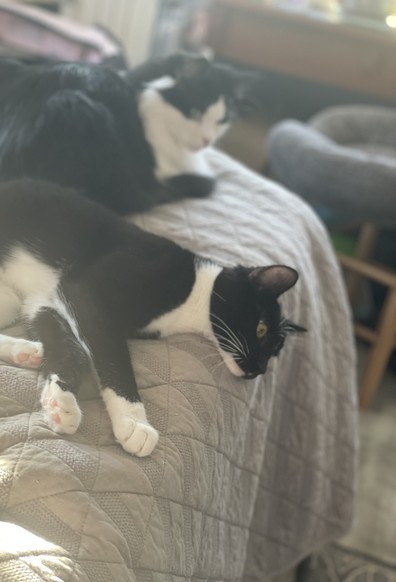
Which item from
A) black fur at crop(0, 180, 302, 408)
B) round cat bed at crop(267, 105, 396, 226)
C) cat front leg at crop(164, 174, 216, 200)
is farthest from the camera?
round cat bed at crop(267, 105, 396, 226)

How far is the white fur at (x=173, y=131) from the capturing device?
1277 millimetres

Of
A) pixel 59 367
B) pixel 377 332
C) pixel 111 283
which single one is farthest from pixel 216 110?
pixel 377 332

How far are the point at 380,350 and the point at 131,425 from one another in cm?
138

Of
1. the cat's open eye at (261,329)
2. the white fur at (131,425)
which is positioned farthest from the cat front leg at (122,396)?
the cat's open eye at (261,329)

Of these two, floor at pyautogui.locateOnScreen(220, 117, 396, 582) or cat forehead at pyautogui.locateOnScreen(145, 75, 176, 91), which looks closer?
cat forehead at pyautogui.locateOnScreen(145, 75, 176, 91)

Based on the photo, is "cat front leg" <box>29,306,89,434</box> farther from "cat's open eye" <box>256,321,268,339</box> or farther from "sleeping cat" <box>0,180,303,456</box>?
"cat's open eye" <box>256,321,268,339</box>

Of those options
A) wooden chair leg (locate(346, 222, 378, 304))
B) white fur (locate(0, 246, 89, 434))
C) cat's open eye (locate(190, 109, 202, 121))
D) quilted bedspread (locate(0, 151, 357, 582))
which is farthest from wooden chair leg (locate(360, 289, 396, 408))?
white fur (locate(0, 246, 89, 434))

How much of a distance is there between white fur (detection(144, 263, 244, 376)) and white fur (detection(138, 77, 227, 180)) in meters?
0.41

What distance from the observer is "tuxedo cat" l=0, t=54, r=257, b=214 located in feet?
3.37

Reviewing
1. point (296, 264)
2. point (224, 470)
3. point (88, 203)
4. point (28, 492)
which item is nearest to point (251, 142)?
point (296, 264)

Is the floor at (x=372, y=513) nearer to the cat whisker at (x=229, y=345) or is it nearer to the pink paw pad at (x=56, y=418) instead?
the cat whisker at (x=229, y=345)

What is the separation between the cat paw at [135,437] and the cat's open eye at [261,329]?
0.27 meters

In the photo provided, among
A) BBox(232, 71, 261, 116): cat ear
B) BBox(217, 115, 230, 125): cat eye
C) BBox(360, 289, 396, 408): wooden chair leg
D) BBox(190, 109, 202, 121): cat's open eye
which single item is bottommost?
BBox(360, 289, 396, 408): wooden chair leg

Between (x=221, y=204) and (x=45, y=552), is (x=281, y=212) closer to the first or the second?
(x=221, y=204)
